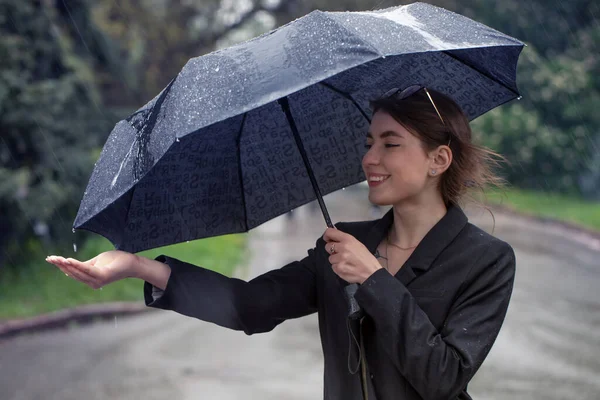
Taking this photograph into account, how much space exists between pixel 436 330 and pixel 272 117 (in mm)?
1057

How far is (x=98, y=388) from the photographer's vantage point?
6992 millimetres

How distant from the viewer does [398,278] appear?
2.41m

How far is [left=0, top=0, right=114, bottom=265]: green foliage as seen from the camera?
9922mm

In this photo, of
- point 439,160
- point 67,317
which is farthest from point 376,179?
point 67,317

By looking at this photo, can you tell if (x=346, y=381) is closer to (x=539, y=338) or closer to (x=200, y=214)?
(x=200, y=214)

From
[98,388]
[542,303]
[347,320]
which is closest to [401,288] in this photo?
[347,320]

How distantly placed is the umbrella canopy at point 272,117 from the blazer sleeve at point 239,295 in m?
0.22

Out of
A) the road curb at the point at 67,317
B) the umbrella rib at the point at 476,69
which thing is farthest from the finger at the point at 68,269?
the road curb at the point at 67,317

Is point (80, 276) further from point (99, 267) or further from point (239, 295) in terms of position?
point (239, 295)

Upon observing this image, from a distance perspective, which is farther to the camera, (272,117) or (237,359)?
(237,359)

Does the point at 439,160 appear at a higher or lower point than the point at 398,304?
higher

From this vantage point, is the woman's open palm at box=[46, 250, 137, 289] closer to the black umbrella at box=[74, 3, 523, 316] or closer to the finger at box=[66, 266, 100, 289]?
the finger at box=[66, 266, 100, 289]

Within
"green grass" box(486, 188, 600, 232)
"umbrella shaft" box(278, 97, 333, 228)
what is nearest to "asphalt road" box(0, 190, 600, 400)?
"umbrella shaft" box(278, 97, 333, 228)

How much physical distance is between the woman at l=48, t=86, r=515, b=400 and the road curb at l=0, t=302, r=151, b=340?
6813 mm
